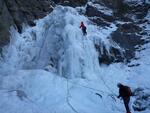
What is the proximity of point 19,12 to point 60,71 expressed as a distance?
7.01 meters

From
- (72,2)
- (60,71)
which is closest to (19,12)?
(72,2)

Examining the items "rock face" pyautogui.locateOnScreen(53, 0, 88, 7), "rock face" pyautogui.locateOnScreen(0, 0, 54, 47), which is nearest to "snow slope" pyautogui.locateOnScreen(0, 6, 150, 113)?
"rock face" pyautogui.locateOnScreen(0, 0, 54, 47)

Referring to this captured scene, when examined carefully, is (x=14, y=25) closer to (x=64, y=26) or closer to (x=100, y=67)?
(x=64, y=26)

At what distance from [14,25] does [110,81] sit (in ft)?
23.2

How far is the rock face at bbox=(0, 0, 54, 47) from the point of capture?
17939mm

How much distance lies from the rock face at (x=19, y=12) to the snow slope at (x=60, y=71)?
54cm

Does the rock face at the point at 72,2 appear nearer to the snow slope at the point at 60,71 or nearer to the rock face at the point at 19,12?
the rock face at the point at 19,12

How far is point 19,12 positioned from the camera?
66.7 ft

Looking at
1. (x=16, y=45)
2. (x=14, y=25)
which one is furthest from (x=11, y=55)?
(x=14, y=25)

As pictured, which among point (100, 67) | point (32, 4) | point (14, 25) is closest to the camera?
point (100, 67)

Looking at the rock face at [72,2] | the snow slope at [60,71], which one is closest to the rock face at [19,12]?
the snow slope at [60,71]

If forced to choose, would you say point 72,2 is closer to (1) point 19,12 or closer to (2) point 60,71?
(1) point 19,12

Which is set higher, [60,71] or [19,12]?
[19,12]

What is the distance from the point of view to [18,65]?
16.1 meters
